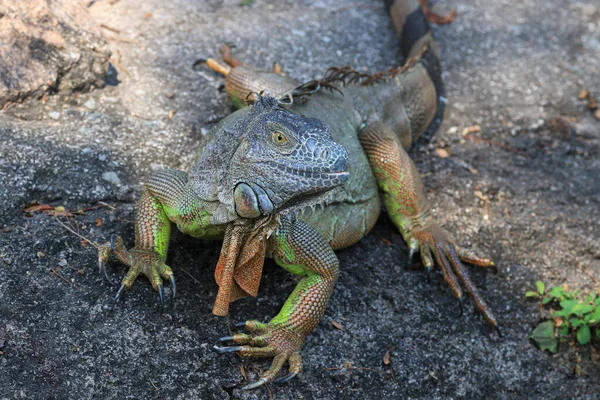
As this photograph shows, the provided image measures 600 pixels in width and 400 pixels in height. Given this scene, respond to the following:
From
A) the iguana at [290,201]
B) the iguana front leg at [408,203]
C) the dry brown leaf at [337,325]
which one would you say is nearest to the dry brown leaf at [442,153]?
the iguana at [290,201]

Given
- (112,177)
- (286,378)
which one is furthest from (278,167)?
(112,177)

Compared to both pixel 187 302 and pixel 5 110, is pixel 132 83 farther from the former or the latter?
pixel 187 302

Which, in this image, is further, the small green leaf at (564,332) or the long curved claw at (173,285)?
the small green leaf at (564,332)

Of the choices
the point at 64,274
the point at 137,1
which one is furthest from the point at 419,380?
the point at 137,1

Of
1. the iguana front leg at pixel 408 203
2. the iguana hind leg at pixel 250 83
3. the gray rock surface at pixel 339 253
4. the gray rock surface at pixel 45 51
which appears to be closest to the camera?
the gray rock surface at pixel 339 253

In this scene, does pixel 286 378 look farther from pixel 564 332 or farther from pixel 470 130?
pixel 470 130

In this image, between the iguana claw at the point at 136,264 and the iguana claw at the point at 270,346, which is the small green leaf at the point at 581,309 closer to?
the iguana claw at the point at 270,346

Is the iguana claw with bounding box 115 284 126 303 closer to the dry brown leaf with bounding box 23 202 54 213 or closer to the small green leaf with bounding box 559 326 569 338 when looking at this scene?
the dry brown leaf with bounding box 23 202 54 213
